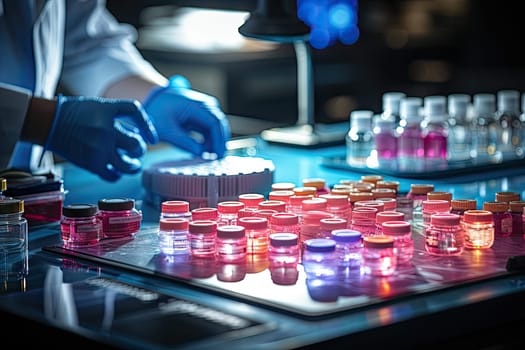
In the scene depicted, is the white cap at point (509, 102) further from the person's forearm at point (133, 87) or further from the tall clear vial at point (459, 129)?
the person's forearm at point (133, 87)

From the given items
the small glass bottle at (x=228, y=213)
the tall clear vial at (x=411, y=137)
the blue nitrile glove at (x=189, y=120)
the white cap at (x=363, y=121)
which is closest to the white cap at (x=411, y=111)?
the tall clear vial at (x=411, y=137)

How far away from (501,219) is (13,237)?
2.64 feet

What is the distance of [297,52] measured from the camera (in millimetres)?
3006

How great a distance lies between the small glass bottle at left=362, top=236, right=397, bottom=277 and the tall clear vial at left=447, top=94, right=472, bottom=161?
125 centimetres

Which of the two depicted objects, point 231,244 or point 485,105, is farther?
point 485,105

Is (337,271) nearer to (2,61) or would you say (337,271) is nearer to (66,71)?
(2,61)

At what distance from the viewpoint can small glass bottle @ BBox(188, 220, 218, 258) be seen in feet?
4.62

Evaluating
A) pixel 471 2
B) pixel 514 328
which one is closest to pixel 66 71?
pixel 514 328

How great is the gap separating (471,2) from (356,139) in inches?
128

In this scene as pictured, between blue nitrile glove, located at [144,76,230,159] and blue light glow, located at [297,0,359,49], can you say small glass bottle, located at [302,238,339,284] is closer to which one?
blue nitrile glove, located at [144,76,230,159]

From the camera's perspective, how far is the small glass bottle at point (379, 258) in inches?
51.5

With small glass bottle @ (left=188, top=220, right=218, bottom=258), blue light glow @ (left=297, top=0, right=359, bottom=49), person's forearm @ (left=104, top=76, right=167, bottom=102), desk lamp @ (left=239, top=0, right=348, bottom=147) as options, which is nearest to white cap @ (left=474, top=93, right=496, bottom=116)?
desk lamp @ (left=239, top=0, right=348, bottom=147)

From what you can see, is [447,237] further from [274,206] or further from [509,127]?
[509,127]

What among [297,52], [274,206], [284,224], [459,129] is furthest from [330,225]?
[297,52]
